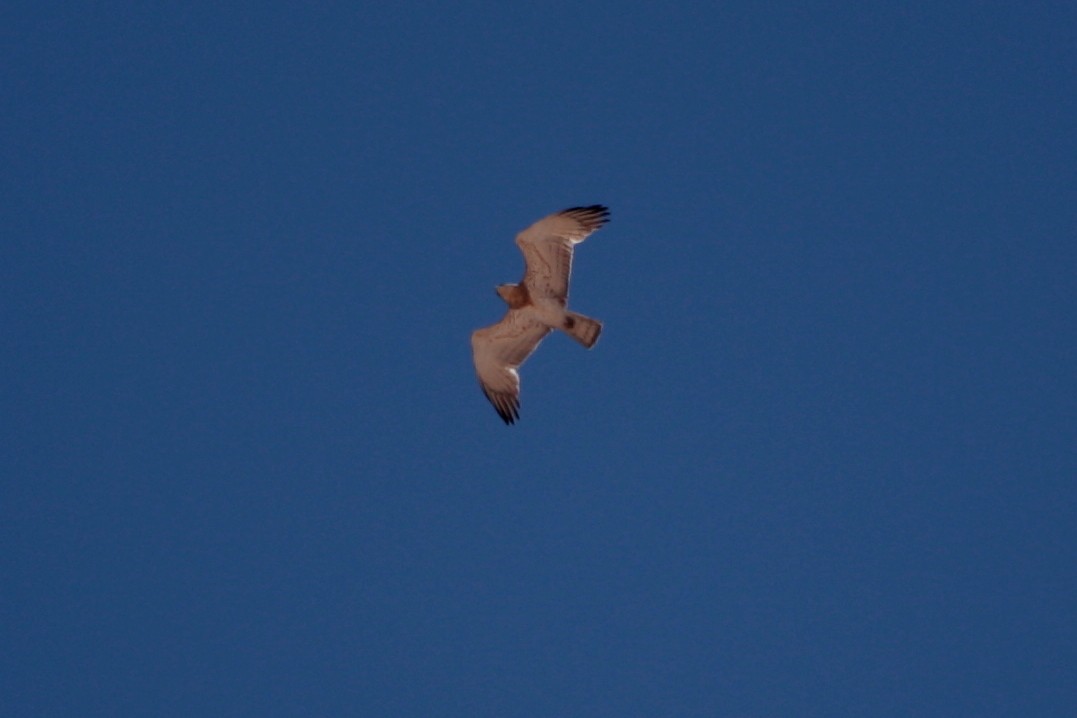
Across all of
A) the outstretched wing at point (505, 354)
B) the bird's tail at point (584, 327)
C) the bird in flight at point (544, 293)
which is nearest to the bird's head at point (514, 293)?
the bird in flight at point (544, 293)

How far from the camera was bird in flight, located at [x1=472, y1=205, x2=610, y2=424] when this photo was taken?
71.2ft

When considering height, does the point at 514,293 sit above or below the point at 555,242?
below

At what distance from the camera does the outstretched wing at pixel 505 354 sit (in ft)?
73.6

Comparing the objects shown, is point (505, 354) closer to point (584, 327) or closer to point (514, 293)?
point (514, 293)

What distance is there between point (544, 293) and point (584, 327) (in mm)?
690

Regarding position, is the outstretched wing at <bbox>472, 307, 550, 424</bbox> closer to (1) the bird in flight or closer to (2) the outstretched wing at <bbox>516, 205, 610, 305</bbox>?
(1) the bird in flight

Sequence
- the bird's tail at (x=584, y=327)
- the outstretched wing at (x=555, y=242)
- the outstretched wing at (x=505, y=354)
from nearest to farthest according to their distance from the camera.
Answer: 1. the outstretched wing at (x=555, y=242)
2. the bird's tail at (x=584, y=327)
3. the outstretched wing at (x=505, y=354)

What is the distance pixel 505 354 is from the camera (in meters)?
22.8

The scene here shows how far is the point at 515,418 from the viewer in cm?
2289

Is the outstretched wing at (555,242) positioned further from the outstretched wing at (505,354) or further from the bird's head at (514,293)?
the outstretched wing at (505,354)

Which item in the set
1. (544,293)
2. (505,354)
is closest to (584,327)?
(544,293)

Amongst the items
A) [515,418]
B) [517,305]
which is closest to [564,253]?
[517,305]

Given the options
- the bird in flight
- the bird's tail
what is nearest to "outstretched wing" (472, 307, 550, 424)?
the bird in flight

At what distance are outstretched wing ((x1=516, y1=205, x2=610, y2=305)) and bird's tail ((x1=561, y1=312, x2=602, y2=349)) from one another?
0.42 meters
